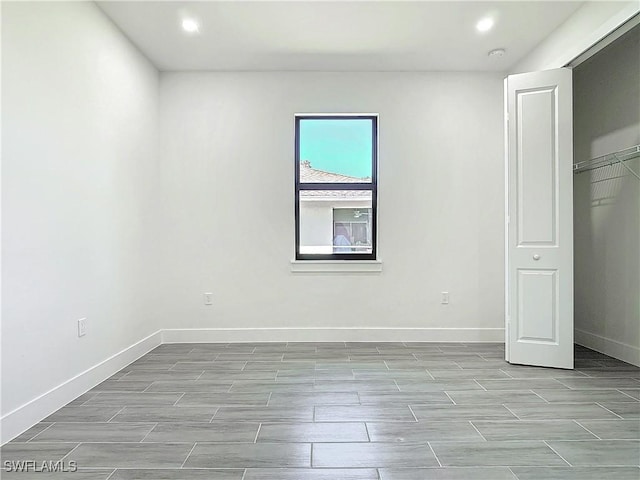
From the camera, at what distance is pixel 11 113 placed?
7.20ft

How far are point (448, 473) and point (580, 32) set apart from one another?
322cm

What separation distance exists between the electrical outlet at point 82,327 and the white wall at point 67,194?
41mm

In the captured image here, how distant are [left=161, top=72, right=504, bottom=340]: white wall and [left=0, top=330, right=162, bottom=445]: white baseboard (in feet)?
2.85

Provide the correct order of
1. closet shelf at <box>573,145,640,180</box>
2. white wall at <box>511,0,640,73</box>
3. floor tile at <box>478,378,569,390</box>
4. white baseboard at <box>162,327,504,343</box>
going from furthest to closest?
1. white baseboard at <box>162,327,504,343</box>
2. closet shelf at <box>573,145,640,180</box>
3. floor tile at <box>478,378,569,390</box>
4. white wall at <box>511,0,640,73</box>

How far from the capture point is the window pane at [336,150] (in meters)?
4.39

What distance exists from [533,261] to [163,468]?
9.77 ft

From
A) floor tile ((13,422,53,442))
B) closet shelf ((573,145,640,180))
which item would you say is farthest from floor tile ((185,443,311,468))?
closet shelf ((573,145,640,180))

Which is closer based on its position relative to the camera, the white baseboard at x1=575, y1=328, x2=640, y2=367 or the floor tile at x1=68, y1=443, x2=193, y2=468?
the floor tile at x1=68, y1=443, x2=193, y2=468

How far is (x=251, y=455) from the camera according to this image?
6.44ft

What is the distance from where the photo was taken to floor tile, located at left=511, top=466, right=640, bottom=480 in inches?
69.8

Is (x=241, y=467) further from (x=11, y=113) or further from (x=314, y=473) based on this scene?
(x=11, y=113)

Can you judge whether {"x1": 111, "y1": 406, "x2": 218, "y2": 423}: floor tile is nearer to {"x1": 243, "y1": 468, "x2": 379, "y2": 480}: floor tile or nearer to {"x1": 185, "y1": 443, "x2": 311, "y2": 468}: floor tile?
{"x1": 185, "y1": 443, "x2": 311, "y2": 468}: floor tile

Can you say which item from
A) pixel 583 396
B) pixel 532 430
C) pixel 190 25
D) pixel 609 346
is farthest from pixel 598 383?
pixel 190 25

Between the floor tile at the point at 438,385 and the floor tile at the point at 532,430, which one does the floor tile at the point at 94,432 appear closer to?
the floor tile at the point at 438,385
